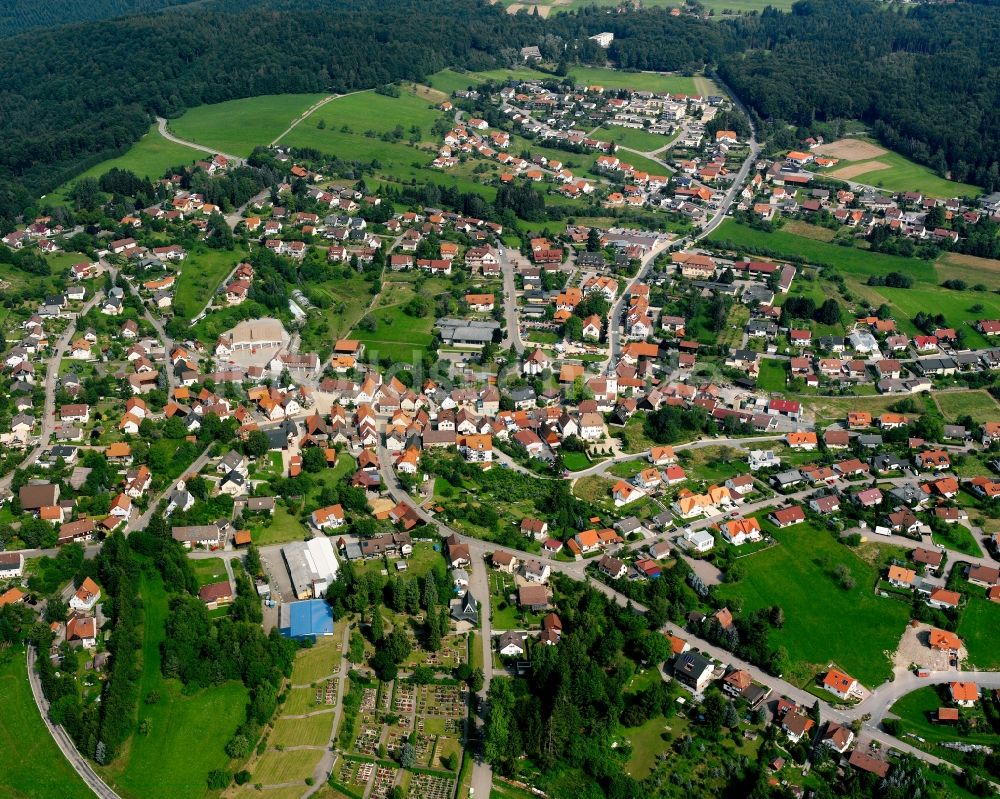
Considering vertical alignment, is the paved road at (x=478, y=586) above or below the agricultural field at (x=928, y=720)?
above

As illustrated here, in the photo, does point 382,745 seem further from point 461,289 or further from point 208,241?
point 208,241

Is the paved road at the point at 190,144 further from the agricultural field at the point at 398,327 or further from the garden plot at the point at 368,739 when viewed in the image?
the garden plot at the point at 368,739

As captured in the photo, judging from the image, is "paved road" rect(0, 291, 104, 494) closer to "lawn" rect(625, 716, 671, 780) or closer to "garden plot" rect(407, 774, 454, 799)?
"garden plot" rect(407, 774, 454, 799)

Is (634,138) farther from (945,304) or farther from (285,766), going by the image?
(285,766)

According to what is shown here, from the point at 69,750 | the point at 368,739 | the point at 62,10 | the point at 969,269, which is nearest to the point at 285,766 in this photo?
the point at 368,739

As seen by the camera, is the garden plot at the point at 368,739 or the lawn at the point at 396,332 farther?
the lawn at the point at 396,332

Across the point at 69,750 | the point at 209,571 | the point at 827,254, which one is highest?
the point at 209,571

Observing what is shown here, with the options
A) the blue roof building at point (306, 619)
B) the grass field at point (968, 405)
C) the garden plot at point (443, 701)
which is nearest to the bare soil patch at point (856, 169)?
the grass field at point (968, 405)
